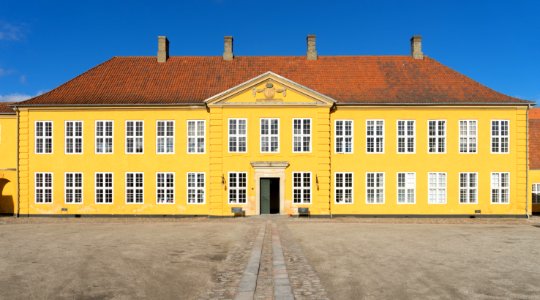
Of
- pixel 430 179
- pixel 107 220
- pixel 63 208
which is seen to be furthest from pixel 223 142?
pixel 430 179

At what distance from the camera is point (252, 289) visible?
31.1ft

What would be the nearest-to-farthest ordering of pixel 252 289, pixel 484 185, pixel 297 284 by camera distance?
pixel 252 289, pixel 297 284, pixel 484 185

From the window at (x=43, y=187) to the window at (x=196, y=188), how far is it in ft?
30.2

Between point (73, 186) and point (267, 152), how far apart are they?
1288 centimetres

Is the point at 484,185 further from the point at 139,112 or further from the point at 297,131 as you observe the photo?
the point at 139,112

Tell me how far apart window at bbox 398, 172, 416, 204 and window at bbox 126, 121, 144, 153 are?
55.7 feet

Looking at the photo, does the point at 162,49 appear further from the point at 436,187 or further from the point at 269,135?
the point at 436,187

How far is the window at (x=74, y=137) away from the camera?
98.8 feet

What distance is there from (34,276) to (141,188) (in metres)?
19.1

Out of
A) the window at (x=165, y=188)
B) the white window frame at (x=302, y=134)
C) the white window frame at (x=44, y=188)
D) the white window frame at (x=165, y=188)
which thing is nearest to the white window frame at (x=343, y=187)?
the white window frame at (x=302, y=134)

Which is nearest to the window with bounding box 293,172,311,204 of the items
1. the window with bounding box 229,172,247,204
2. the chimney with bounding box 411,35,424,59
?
the window with bounding box 229,172,247,204

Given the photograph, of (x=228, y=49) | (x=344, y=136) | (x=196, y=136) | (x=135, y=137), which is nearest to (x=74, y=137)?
(x=135, y=137)

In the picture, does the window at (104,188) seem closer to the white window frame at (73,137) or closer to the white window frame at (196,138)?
the white window frame at (73,137)

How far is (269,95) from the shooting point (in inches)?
1152
